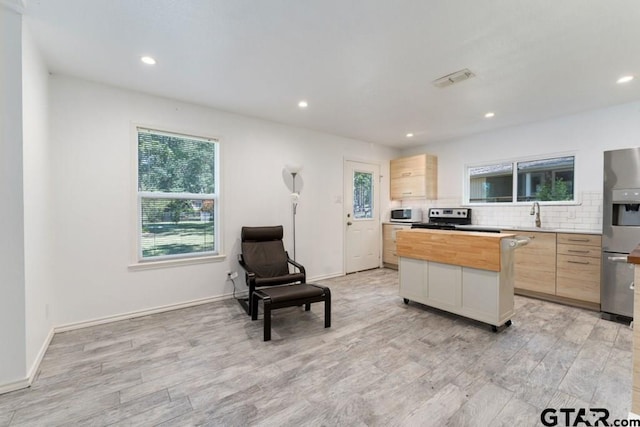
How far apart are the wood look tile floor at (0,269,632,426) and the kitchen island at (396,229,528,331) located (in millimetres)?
199

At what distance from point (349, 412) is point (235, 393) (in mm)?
769

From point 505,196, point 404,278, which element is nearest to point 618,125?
point 505,196

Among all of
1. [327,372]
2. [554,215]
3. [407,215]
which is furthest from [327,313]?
[554,215]

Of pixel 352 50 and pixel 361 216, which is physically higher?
pixel 352 50

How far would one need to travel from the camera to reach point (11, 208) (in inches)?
74.2

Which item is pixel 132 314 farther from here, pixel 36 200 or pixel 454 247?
pixel 454 247

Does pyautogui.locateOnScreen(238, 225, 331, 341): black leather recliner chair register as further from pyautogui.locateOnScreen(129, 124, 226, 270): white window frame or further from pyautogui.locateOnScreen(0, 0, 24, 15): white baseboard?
pyautogui.locateOnScreen(0, 0, 24, 15): white baseboard

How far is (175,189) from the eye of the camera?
3.46 m

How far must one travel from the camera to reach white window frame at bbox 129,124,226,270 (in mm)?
3150

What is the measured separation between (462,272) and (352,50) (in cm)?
243

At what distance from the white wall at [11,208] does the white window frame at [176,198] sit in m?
1.23

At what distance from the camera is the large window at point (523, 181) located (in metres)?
4.01

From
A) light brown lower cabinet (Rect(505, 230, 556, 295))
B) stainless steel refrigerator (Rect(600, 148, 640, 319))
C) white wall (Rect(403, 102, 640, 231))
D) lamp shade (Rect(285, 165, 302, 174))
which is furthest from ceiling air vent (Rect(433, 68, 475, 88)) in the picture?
light brown lower cabinet (Rect(505, 230, 556, 295))

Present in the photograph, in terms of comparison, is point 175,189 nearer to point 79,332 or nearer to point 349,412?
point 79,332
